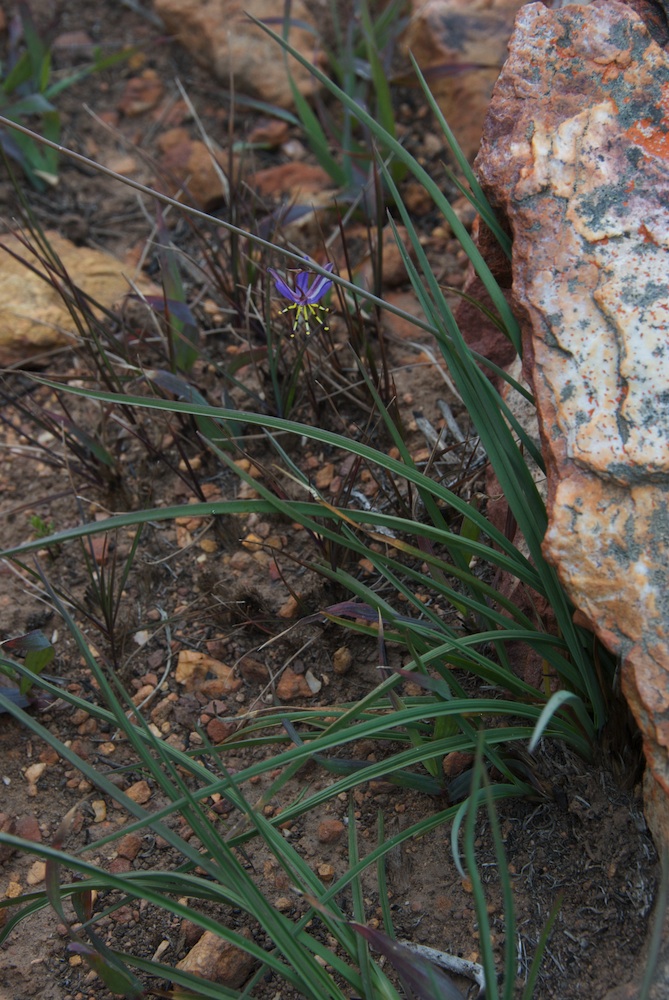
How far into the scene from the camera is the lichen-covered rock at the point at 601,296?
42.4 inches

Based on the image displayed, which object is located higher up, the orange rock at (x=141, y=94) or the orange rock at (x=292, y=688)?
the orange rock at (x=141, y=94)

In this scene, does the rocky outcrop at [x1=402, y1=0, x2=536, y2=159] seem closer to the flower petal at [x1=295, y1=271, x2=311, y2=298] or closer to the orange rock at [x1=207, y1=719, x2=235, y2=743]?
the flower petal at [x1=295, y1=271, x2=311, y2=298]

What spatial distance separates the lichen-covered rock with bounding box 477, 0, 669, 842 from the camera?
3.53 feet

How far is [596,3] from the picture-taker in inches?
54.4

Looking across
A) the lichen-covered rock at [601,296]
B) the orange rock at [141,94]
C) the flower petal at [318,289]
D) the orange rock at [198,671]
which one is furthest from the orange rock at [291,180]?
the orange rock at [198,671]

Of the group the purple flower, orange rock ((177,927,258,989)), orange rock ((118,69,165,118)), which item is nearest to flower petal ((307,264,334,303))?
the purple flower

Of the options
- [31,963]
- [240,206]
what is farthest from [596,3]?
[31,963]

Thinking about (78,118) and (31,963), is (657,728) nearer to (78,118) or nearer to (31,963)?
(31,963)

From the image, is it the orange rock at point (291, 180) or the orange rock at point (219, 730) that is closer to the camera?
the orange rock at point (219, 730)

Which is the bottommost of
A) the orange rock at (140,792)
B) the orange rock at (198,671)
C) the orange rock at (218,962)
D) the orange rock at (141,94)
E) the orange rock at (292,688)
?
the orange rock at (140,792)

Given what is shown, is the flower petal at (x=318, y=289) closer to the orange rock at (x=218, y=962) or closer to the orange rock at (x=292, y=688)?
the orange rock at (x=292, y=688)

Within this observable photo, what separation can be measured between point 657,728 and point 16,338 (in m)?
1.67

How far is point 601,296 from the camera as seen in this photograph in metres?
1.17

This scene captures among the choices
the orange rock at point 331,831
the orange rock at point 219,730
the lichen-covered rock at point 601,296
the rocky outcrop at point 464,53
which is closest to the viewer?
the lichen-covered rock at point 601,296
